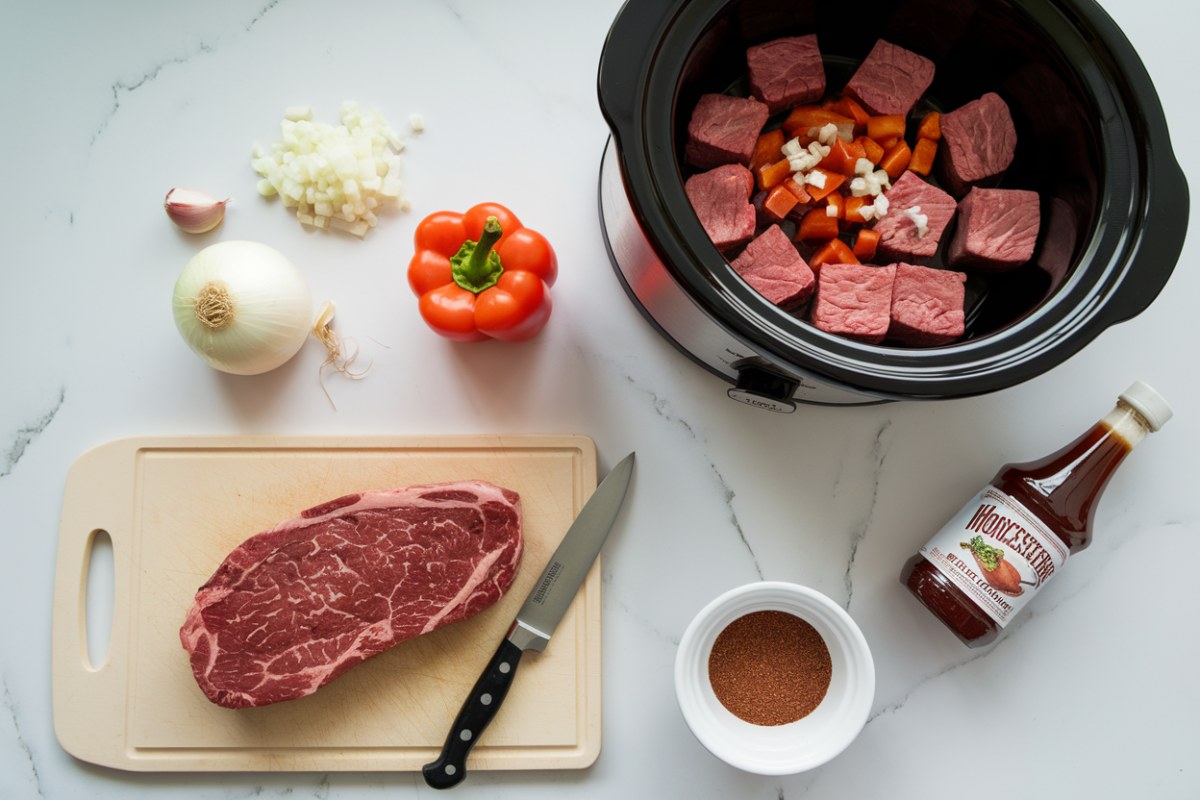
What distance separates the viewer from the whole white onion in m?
1.26

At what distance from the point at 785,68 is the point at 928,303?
0.45m

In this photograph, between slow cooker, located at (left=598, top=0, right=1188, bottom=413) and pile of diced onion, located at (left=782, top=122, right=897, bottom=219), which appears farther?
pile of diced onion, located at (left=782, top=122, right=897, bottom=219)

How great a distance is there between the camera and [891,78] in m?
1.20

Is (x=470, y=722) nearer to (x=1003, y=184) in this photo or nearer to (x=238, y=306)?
(x=238, y=306)

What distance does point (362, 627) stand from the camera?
4.26 ft

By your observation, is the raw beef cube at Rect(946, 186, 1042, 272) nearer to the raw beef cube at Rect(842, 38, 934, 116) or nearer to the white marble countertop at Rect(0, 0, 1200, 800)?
the raw beef cube at Rect(842, 38, 934, 116)

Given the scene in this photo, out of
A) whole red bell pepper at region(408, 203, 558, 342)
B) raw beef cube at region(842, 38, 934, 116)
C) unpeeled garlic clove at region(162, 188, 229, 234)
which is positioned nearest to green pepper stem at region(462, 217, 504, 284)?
whole red bell pepper at region(408, 203, 558, 342)

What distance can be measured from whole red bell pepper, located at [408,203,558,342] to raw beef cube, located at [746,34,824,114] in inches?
17.5

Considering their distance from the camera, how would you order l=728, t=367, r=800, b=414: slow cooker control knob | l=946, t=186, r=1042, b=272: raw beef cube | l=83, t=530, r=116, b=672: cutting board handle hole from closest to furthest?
l=728, t=367, r=800, b=414: slow cooker control knob, l=946, t=186, r=1042, b=272: raw beef cube, l=83, t=530, r=116, b=672: cutting board handle hole

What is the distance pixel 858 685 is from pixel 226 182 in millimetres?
1501

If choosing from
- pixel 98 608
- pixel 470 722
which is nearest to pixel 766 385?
pixel 470 722

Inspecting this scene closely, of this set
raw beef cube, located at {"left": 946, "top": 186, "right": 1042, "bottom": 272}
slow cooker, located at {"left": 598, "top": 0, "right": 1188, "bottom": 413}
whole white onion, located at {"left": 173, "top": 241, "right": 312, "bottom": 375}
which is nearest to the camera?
slow cooker, located at {"left": 598, "top": 0, "right": 1188, "bottom": 413}

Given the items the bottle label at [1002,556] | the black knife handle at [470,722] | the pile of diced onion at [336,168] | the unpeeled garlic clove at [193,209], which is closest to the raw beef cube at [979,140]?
the bottle label at [1002,556]

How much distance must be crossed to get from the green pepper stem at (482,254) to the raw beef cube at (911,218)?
64cm
